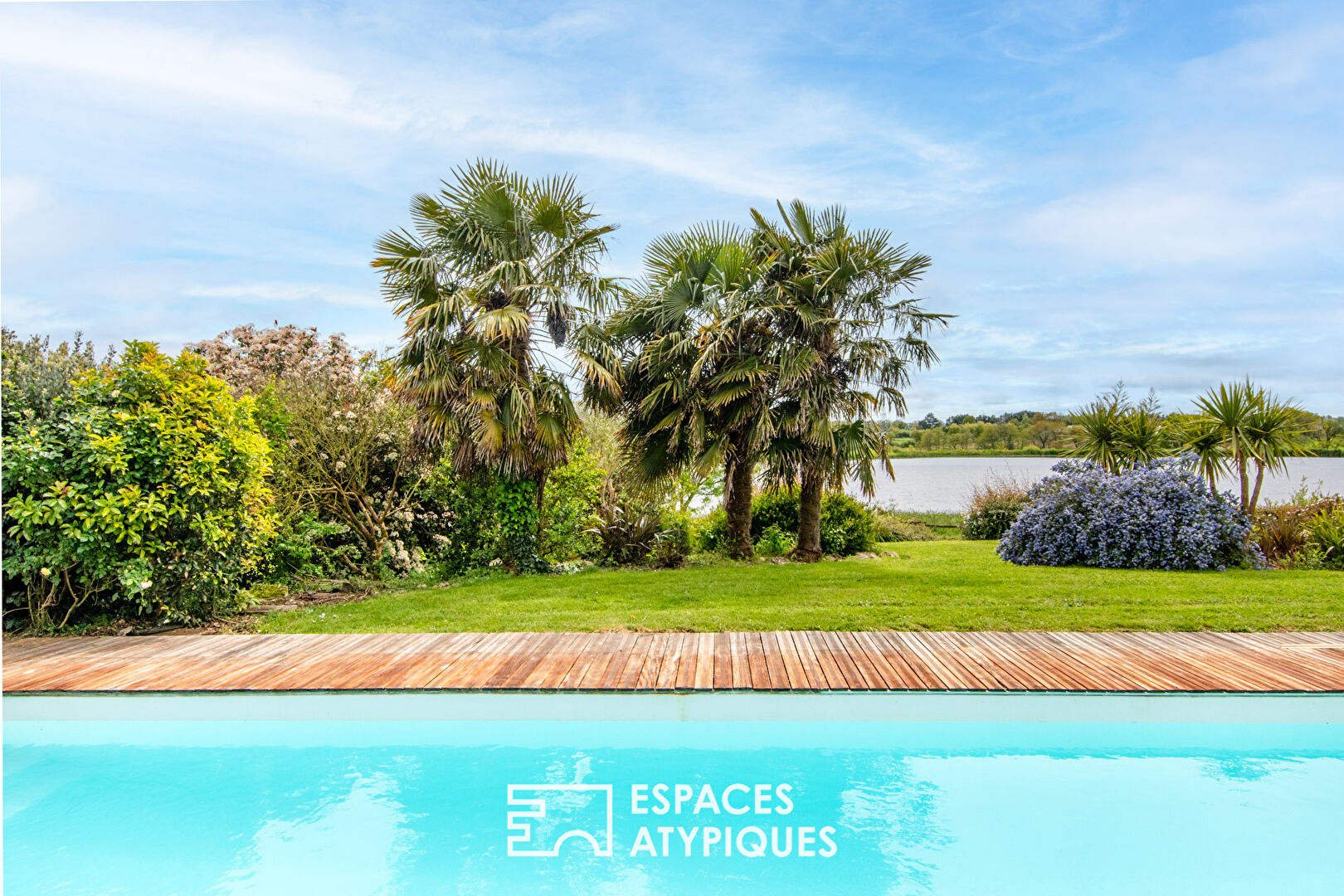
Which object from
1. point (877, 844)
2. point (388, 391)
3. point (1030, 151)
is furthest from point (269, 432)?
point (1030, 151)

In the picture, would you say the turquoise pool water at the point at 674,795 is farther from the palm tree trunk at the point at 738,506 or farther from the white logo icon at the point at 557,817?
the palm tree trunk at the point at 738,506

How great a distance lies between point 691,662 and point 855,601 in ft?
8.69

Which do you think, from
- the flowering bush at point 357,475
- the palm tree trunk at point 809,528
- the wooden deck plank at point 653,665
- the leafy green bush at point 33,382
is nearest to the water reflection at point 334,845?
the wooden deck plank at point 653,665

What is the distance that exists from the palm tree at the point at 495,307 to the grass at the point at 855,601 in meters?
1.59

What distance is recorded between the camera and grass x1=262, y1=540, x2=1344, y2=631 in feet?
19.7

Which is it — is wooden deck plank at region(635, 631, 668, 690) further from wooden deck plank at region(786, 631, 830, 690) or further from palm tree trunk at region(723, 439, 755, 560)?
palm tree trunk at region(723, 439, 755, 560)

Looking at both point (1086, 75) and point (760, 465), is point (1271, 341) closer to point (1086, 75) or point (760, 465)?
point (1086, 75)

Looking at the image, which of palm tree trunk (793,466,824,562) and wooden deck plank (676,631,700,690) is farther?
palm tree trunk (793,466,824,562)

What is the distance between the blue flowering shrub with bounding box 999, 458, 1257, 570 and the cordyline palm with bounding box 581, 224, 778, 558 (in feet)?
13.2

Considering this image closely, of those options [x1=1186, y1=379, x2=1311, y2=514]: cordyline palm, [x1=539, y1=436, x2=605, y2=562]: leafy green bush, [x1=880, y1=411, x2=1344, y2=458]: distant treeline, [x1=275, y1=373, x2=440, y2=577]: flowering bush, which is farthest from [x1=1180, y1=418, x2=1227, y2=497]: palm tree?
[x1=275, y1=373, x2=440, y2=577]: flowering bush

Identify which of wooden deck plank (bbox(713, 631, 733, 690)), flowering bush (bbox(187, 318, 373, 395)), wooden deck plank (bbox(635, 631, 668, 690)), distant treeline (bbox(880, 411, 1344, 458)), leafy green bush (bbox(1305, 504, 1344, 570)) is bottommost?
wooden deck plank (bbox(635, 631, 668, 690))

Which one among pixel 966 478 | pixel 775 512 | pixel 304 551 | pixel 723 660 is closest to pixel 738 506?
pixel 775 512

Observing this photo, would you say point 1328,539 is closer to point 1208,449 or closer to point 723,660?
point 1208,449

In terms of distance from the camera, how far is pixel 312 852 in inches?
138
